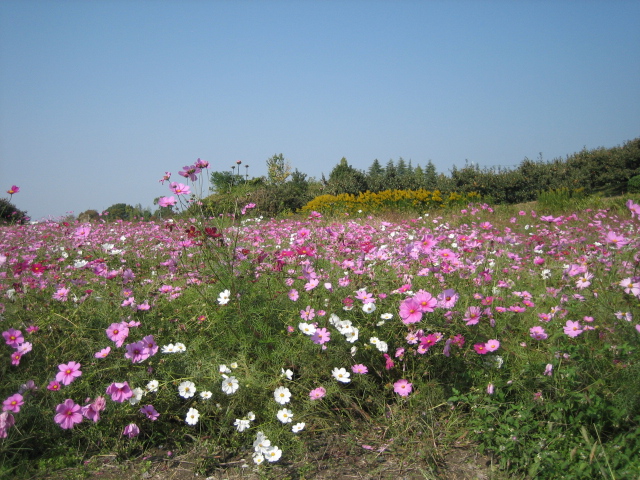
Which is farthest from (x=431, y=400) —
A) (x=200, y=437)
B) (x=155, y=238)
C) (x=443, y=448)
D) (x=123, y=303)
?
(x=155, y=238)

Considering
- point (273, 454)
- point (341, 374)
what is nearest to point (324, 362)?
point (341, 374)

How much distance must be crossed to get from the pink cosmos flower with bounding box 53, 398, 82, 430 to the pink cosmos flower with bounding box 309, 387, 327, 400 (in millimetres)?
979

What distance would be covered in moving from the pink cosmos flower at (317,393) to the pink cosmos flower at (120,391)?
79 cm

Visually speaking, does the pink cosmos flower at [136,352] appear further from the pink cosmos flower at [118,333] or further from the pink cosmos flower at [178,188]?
the pink cosmos flower at [178,188]

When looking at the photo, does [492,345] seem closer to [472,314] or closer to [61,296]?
[472,314]

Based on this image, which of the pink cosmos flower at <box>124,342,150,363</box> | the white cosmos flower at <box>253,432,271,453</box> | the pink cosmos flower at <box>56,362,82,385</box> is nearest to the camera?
the white cosmos flower at <box>253,432,271,453</box>

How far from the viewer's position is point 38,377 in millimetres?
2062

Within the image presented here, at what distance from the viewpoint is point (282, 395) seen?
6.52ft

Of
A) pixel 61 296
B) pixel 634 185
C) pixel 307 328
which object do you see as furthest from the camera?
pixel 634 185

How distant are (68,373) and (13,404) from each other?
0.22 meters

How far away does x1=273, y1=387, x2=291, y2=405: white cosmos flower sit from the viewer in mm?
1953

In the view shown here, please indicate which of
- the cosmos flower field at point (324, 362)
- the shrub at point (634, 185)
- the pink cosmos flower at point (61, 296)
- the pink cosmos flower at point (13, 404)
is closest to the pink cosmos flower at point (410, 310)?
the cosmos flower field at point (324, 362)

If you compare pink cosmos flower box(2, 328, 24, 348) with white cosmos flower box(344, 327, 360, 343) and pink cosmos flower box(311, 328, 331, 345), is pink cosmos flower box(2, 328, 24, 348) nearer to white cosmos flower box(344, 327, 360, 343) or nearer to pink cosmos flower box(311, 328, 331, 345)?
pink cosmos flower box(311, 328, 331, 345)

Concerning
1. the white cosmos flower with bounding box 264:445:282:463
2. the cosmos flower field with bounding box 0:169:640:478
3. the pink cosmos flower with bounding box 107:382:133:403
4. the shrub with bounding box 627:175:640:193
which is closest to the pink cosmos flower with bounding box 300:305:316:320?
the cosmos flower field with bounding box 0:169:640:478
